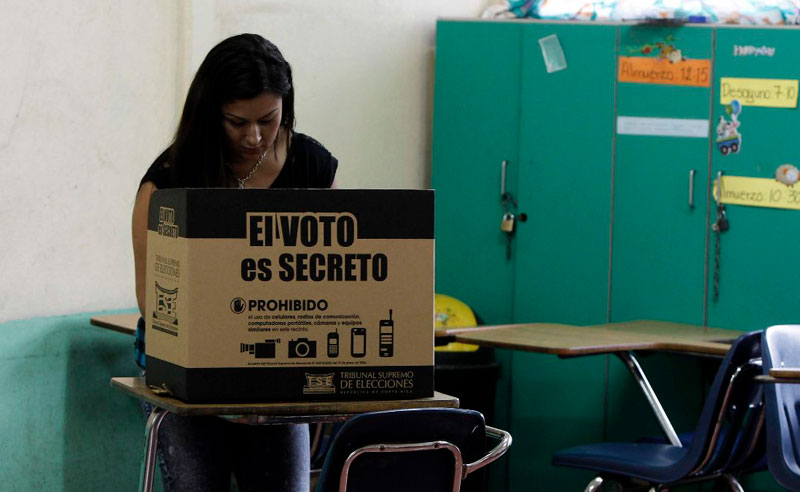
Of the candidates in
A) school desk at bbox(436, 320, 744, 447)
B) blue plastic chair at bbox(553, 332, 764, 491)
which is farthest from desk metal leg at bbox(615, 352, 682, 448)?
blue plastic chair at bbox(553, 332, 764, 491)

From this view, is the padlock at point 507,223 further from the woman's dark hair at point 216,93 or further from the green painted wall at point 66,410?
the woman's dark hair at point 216,93

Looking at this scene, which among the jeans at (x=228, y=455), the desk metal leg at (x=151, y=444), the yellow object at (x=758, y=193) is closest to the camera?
the desk metal leg at (x=151, y=444)

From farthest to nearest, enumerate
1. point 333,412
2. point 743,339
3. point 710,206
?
point 710,206 < point 743,339 < point 333,412

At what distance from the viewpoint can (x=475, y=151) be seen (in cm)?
459

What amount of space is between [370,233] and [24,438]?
6.74 feet

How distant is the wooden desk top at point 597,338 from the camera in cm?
335

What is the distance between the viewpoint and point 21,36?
3.40 m

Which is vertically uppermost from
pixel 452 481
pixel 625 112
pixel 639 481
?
pixel 625 112

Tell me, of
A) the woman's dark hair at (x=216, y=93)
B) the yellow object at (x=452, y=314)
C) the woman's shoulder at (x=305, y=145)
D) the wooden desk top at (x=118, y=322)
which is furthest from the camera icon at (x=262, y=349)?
the yellow object at (x=452, y=314)

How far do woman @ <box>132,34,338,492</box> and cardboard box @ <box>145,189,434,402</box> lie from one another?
0.32 metres

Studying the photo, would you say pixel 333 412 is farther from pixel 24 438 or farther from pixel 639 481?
pixel 24 438

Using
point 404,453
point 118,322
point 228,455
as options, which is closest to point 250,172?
point 228,455

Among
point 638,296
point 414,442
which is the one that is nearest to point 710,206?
point 638,296

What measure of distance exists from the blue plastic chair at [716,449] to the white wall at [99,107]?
5.49 feet
